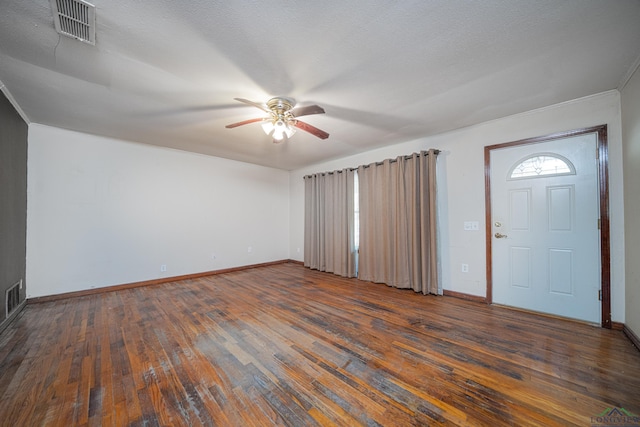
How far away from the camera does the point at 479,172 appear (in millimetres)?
3139

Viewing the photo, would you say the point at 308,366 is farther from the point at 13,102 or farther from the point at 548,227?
the point at 13,102

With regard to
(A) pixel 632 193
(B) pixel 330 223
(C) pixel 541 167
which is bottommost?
(B) pixel 330 223

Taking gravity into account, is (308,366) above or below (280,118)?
below

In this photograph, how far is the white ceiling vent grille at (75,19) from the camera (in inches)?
53.2

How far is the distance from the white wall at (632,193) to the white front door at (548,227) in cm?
21

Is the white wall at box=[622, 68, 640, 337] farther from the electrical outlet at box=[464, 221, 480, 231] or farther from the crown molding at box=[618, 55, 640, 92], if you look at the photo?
the electrical outlet at box=[464, 221, 480, 231]

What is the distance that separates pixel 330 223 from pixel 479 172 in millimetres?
2812

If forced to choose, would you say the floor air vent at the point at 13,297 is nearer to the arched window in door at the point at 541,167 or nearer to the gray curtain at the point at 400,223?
the gray curtain at the point at 400,223

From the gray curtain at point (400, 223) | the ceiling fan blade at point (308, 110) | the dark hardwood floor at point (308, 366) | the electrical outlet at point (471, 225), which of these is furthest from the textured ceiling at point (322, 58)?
the dark hardwood floor at point (308, 366)

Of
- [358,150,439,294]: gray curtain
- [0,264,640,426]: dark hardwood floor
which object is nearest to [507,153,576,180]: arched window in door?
[358,150,439,294]: gray curtain

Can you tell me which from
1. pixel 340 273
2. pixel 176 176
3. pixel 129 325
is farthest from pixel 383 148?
pixel 129 325

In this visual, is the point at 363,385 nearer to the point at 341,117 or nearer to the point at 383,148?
the point at 341,117

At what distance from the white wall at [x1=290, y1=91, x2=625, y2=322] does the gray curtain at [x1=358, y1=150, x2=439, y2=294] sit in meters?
0.18

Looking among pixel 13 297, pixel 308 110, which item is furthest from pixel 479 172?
pixel 13 297
